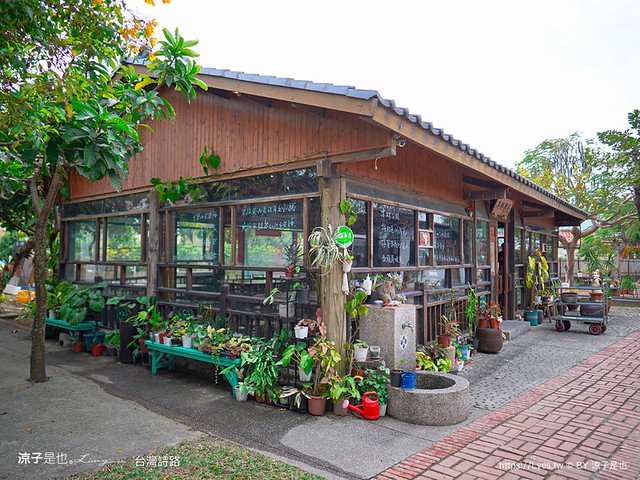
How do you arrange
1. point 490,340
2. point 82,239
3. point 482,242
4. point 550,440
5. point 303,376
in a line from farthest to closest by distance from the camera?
point 82,239 < point 482,242 < point 490,340 < point 303,376 < point 550,440

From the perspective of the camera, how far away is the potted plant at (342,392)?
4629 mm

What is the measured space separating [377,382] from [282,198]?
8.18 feet

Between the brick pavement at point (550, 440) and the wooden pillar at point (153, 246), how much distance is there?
17.0ft

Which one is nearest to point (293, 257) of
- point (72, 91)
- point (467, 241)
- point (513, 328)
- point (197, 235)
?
point (197, 235)

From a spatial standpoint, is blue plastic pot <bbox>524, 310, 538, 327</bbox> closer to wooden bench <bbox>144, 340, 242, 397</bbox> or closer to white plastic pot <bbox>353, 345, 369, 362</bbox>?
white plastic pot <bbox>353, 345, 369, 362</bbox>

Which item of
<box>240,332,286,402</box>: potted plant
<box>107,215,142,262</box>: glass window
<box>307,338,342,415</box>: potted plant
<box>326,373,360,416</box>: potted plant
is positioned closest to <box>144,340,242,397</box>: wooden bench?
<box>240,332,286,402</box>: potted plant

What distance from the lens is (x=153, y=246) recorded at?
732cm

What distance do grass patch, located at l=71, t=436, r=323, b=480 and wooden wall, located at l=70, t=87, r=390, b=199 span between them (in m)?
3.20

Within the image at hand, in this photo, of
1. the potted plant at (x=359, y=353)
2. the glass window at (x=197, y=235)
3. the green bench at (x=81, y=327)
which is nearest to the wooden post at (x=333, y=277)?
the potted plant at (x=359, y=353)

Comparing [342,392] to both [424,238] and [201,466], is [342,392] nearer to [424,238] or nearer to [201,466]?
[201,466]

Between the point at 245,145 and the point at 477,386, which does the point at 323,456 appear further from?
the point at 245,145

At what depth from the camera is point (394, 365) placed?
4.93m

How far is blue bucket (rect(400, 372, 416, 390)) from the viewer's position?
4.66 metres

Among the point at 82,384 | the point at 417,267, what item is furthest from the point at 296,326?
the point at 82,384
